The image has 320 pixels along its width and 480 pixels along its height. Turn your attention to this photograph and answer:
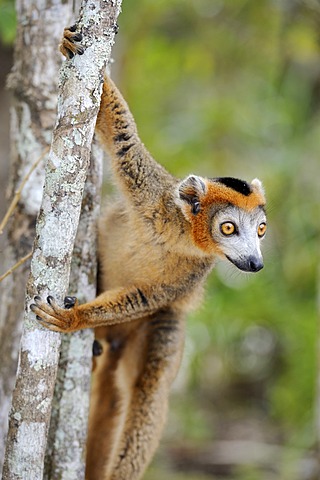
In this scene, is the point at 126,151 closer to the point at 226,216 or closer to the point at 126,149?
the point at 126,149

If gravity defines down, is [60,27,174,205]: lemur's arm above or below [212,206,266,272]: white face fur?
above

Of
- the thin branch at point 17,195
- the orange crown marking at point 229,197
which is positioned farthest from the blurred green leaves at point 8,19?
the orange crown marking at point 229,197

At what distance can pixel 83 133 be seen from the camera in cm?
397

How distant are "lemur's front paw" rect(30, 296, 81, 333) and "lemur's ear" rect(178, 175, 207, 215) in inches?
43.6

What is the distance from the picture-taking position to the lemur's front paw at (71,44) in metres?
3.98

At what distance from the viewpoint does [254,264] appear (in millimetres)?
4648

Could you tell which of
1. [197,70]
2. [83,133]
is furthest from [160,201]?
[197,70]

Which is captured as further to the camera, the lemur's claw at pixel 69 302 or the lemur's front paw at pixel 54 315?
the lemur's claw at pixel 69 302

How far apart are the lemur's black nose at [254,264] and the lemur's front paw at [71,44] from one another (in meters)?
1.66

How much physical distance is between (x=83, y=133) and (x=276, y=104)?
873cm

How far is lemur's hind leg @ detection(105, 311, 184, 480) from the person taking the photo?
5535 millimetres

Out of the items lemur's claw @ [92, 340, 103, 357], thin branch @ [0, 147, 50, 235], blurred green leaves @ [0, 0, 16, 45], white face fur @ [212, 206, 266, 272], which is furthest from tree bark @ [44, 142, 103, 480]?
blurred green leaves @ [0, 0, 16, 45]

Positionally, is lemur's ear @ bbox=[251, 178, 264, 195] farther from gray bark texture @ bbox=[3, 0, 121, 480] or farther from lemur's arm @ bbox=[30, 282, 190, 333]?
gray bark texture @ bbox=[3, 0, 121, 480]

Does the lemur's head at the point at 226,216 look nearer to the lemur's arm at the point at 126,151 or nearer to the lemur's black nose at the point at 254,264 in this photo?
the lemur's black nose at the point at 254,264
